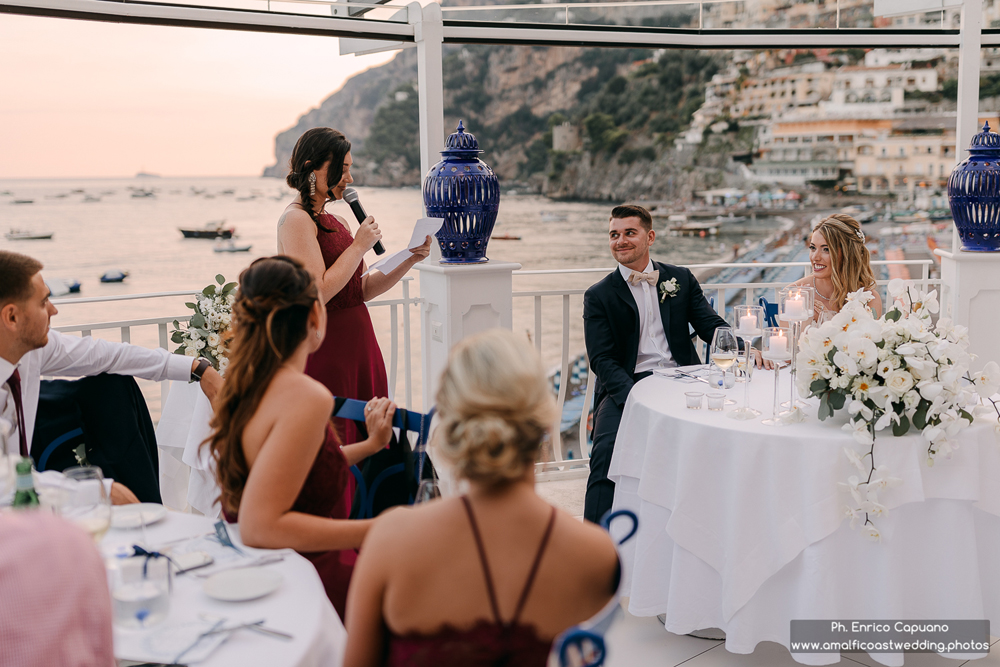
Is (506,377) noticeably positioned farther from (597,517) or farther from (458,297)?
(458,297)

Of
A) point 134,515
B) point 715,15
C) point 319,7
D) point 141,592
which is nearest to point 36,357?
point 134,515

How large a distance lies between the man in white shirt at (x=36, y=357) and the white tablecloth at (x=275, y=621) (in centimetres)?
66

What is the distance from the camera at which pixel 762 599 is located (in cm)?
239

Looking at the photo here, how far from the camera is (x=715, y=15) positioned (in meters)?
4.45

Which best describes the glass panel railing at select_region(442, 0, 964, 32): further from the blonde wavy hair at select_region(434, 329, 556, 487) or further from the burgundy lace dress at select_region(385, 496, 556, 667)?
the burgundy lace dress at select_region(385, 496, 556, 667)

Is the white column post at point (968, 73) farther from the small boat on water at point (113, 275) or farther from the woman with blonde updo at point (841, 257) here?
the small boat on water at point (113, 275)

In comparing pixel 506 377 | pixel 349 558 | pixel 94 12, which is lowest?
pixel 349 558

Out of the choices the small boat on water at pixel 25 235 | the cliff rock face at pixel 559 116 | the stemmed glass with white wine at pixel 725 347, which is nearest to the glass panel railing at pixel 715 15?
the stemmed glass with white wine at pixel 725 347

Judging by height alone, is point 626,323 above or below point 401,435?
above

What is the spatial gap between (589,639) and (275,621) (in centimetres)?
52

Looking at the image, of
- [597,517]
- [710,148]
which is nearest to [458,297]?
[597,517]

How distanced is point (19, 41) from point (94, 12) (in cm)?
1657

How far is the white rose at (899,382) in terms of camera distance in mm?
2230

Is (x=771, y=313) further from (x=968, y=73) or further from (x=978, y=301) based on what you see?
(x=968, y=73)
